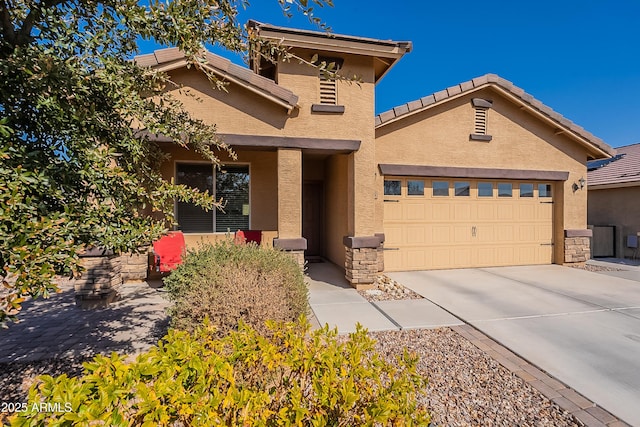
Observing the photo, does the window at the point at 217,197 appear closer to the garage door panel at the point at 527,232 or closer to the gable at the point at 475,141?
the gable at the point at 475,141

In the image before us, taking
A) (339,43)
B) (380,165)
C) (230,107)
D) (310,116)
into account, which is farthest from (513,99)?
(230,107)

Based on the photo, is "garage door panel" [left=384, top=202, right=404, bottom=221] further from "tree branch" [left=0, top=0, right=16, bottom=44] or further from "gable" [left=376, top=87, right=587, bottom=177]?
"tree branch" [left=0, top=0, right=16, bottom=44]

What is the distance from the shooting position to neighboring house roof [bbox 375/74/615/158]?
755 cm

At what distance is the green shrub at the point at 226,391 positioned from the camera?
121 centimetres

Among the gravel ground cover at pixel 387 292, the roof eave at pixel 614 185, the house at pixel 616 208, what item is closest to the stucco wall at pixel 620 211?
the house at pixel 616 208

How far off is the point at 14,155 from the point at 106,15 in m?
1.45

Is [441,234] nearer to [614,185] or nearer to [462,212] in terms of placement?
[462,212]

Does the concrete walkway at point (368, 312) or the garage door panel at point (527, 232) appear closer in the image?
the concrete walkway at point (368, 312)

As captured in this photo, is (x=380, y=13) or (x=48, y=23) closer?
(x=48, y=23)

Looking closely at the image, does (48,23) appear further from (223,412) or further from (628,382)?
(628,382)

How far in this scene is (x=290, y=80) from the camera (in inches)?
261

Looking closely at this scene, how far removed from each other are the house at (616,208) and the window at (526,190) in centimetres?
438

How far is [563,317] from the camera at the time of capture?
482 cm

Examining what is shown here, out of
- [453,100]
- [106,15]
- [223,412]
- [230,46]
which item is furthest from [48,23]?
[453,100]
